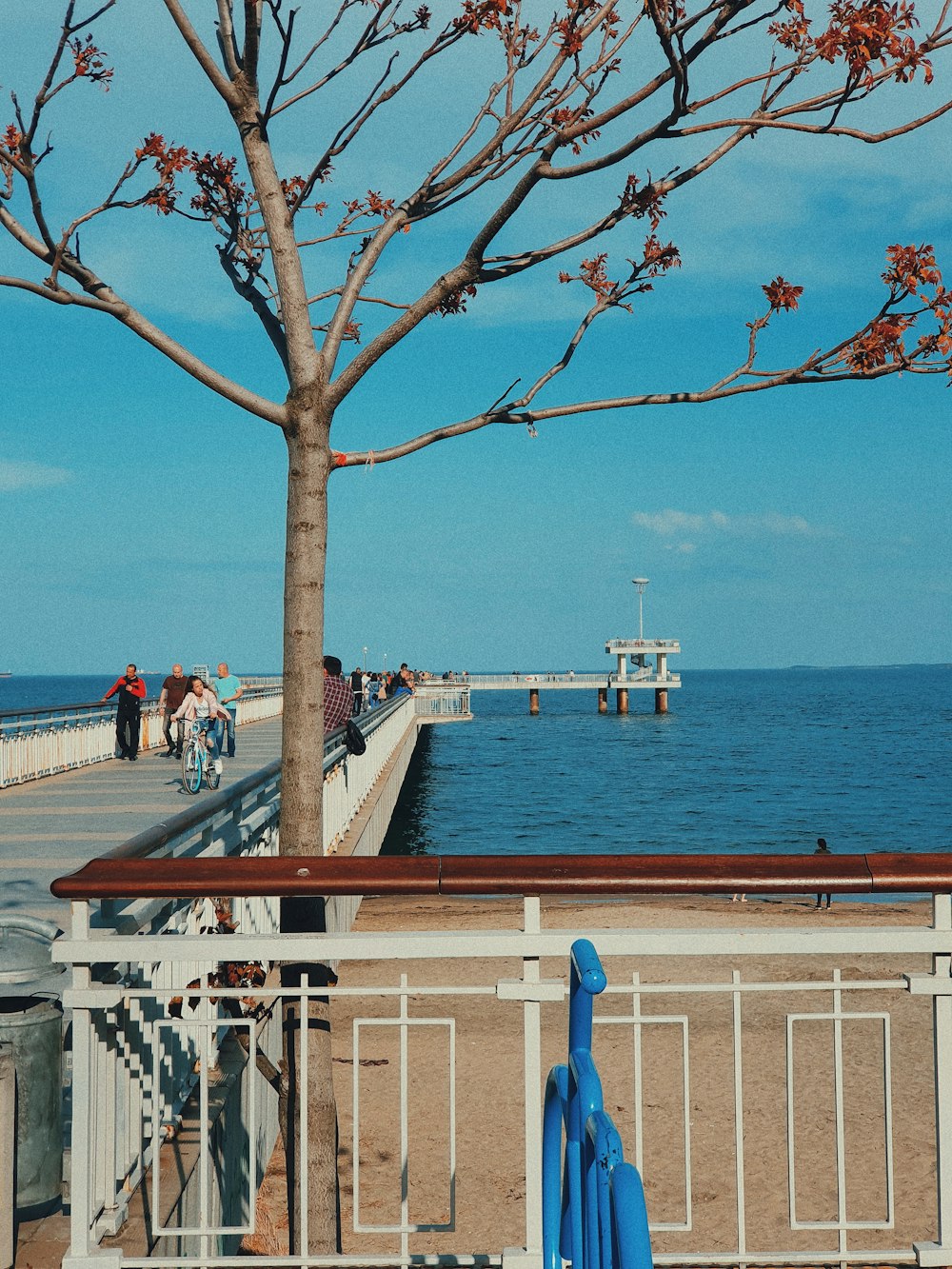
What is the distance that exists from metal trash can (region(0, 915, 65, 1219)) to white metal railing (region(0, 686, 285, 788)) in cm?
1566

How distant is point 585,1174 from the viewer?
2186 millimetres

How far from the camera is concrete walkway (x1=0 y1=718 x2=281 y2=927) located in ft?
32.8

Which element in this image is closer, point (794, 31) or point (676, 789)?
point (794, 31)

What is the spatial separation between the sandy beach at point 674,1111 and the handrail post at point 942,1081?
405 millimetres

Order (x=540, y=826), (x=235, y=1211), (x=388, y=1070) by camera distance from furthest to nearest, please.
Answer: (x=540, y=826) < (x=388, y=1070) < (x=235, y=1211)

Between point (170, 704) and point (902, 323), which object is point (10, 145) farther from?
point (170, 704)

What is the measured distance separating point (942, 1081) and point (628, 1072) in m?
7.04

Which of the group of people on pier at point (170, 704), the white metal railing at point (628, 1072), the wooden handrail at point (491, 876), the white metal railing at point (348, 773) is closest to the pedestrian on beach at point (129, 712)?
the group of people on pier at point (170, 704)

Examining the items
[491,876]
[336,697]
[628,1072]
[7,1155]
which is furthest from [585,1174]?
[336,697]

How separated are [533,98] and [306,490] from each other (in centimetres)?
209

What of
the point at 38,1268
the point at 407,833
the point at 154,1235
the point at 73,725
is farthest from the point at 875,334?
the point at 407,833

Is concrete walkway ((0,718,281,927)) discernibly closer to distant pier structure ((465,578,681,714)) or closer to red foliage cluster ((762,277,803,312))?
red foliage cluster ((762,277,803,312))

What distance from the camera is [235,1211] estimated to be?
17.8ft

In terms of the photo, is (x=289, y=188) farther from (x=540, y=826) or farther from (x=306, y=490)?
(x=540, y=826)
